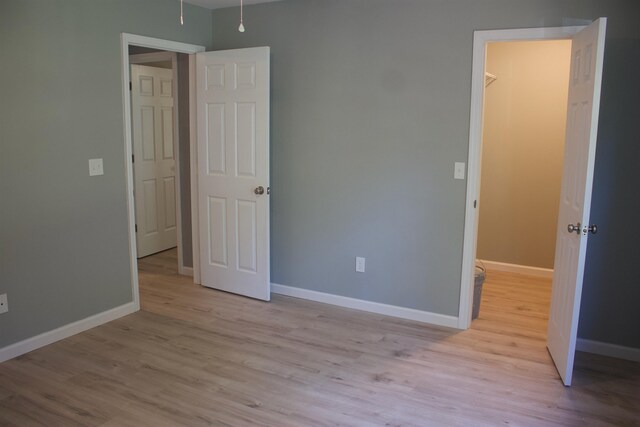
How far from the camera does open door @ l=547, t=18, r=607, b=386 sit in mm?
2699

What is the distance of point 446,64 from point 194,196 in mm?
2461

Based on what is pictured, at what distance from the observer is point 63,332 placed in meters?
3.52

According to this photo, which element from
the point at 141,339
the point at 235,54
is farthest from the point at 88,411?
the point at 235,54

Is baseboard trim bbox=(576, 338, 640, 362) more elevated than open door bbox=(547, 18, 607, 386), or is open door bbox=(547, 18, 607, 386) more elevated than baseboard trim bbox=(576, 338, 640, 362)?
open door bbox=(547, 18, 607, 386)

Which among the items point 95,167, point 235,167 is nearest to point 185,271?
point 235,167

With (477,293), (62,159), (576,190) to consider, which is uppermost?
(62,159)

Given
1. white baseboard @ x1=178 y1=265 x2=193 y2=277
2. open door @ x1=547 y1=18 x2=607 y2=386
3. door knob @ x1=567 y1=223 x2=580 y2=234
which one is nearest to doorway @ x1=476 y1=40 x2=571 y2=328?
open door @ x1=547 y1=18 x2=607 y2=386

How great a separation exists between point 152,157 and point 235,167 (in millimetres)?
1768

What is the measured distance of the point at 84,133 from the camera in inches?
138

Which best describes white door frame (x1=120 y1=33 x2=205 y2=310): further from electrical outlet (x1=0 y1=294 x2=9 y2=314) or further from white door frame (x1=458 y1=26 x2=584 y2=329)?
white door frame (x1=458 y1=26 x2=584 y2=329)

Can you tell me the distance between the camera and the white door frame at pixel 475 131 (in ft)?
10.7

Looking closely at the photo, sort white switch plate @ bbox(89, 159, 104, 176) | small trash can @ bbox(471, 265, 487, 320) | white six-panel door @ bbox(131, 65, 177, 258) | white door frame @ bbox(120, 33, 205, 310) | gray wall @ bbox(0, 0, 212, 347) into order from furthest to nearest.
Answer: white six-panel door @ bbox(131, 65, 177, 258) → small trash can @ bbox(471, 265, 487, 320) → white door frame @ bbox(120, 33, 205, 310) → white switch plate @ bbox(89, 159, 104, 176) → gray wall @ bbox(0, 0, 212, 347)

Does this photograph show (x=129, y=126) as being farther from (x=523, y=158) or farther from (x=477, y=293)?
(x=523, y=158)

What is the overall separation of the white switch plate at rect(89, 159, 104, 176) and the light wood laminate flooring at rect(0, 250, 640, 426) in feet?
3.69
